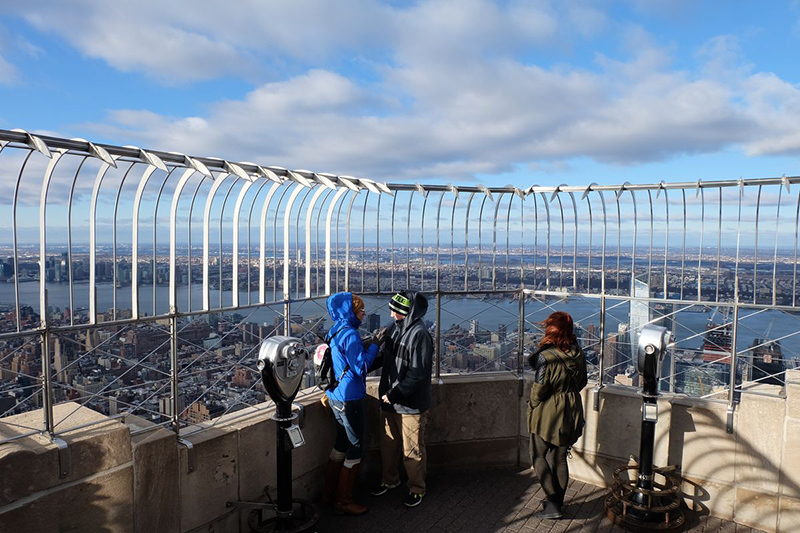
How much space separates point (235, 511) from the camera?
4.70 m

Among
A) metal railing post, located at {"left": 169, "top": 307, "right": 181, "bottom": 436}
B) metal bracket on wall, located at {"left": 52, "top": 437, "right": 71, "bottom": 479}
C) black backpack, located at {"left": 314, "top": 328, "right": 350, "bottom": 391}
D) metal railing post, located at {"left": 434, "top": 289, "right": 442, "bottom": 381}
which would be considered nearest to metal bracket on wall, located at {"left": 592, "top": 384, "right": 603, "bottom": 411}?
metal railing post, located at {"left": 434, "top": 289, "right": 442, "bottom": 381}

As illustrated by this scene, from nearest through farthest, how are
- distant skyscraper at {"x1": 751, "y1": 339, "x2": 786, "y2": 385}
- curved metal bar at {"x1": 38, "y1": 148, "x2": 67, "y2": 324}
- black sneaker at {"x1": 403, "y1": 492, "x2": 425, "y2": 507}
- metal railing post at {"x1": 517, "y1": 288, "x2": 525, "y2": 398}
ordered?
curved metal bar at {"x1": 38, "y1": 148, "x2": 67, "y2": 324}
distant skyscraper at {"x1": 751, "y1": 339, "x2": 786, "y2": 385}
black sneaker at {"x1": 403, "y1": 492, "x2": 425, "y2": 507}
metal railing post at {"x1": 517, "y1": 288, "x2": 525, "y2": 398}

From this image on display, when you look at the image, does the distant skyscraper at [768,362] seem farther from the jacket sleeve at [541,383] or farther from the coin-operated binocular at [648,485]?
the jacket sleeve at [541,383]

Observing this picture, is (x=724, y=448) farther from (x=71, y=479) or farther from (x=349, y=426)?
(x=71, y=479)

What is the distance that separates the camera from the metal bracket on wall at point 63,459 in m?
3.54

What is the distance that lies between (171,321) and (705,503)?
527 cm

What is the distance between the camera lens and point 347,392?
5047 millimetres

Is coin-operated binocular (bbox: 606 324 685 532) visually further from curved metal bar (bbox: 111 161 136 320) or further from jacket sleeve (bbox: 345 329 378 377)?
curved metal bar (bbox: 111 161 136 320)

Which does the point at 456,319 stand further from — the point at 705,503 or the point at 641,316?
the point at 705,503

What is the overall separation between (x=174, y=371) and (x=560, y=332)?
11.1ft

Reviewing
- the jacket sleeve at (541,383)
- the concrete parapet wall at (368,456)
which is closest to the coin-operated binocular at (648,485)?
the concrete parapet wall at (368,456)

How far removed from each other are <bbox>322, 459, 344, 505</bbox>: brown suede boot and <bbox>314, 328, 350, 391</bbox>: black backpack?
768 millimetres

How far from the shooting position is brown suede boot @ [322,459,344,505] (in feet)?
17.3

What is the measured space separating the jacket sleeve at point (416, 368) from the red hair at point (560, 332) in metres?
1.09
